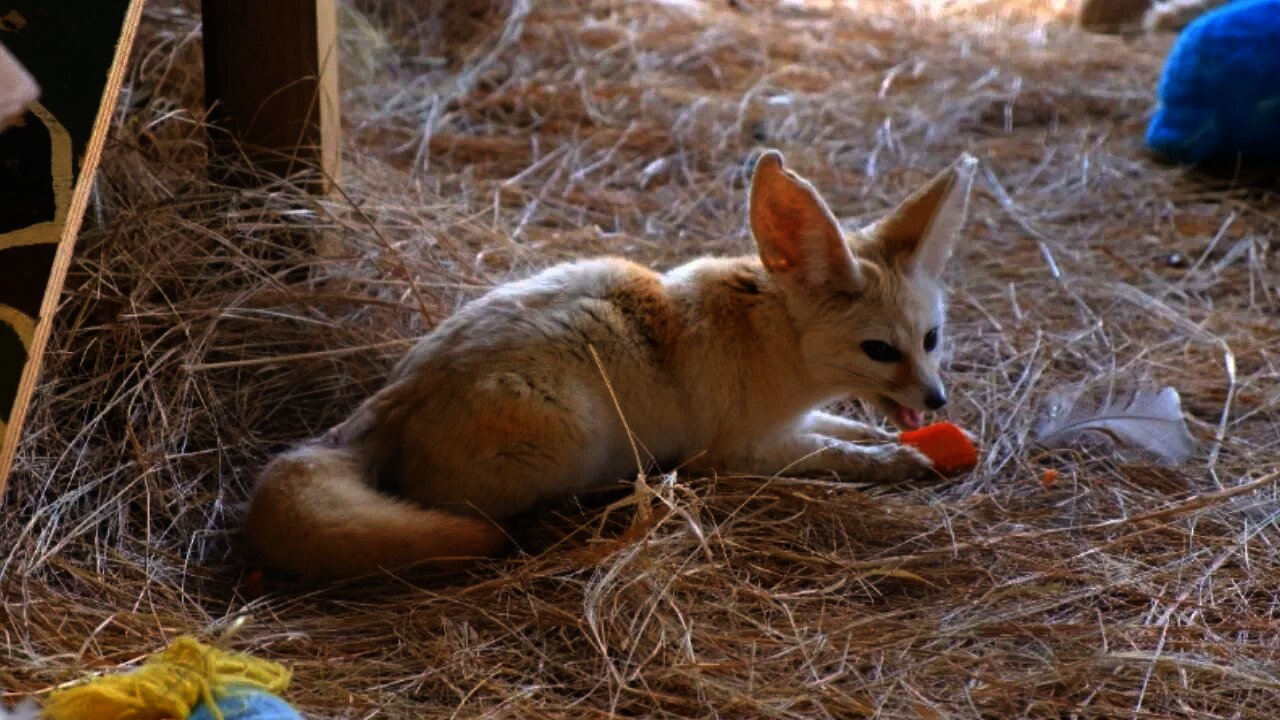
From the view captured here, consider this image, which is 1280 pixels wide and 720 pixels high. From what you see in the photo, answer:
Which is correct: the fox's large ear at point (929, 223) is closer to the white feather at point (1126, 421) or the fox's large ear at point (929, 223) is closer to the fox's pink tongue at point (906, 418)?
the fox's pink tongue at point (906, 418)

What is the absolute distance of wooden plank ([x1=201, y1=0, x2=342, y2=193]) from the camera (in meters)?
3.86

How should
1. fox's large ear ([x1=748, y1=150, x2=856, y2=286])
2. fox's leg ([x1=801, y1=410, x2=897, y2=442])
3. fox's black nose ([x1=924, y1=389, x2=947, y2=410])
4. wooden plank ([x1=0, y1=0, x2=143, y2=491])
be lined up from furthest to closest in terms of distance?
fox's leg ([x1=801, y1=410, x2=897, y2=442]), fox's black nose ([x1=924, y1=389, x2=947, y2=410]), fox's large ear ([x1=748, y1=150, x2=856, y2=286]), wooden plank ([x1=0, y1=0, x2=143, y2=491])

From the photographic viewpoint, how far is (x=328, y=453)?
3098mm

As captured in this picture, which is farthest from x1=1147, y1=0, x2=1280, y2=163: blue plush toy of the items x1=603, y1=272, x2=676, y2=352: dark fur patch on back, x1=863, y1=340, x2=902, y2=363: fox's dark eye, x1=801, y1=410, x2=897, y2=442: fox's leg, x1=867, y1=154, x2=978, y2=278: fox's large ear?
x1=603, y1=272, x2=676, y2=352: dark fur patch on back

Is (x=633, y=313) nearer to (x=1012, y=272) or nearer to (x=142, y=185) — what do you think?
(x=142, y=185)

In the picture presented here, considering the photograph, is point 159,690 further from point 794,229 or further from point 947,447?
point 947,447

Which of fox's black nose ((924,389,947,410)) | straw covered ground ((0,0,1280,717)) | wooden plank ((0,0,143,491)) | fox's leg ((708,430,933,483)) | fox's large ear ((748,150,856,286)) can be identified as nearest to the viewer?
wooden plank ((0,0,143,491))

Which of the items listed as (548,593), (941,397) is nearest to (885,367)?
(941,397)

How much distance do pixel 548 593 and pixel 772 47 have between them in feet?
17.3

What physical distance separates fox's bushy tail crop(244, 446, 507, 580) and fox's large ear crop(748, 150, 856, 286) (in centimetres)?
106

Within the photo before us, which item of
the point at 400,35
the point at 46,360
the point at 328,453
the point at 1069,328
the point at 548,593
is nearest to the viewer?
the point at 548,593

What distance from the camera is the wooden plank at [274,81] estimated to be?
3857 mm

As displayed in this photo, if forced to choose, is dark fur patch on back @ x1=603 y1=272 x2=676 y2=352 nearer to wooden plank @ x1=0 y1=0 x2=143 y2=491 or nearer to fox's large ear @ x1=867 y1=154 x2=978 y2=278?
fox's large ear @ x1=867 y1=154 x2=978 y2=278

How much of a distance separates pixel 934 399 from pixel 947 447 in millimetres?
251
